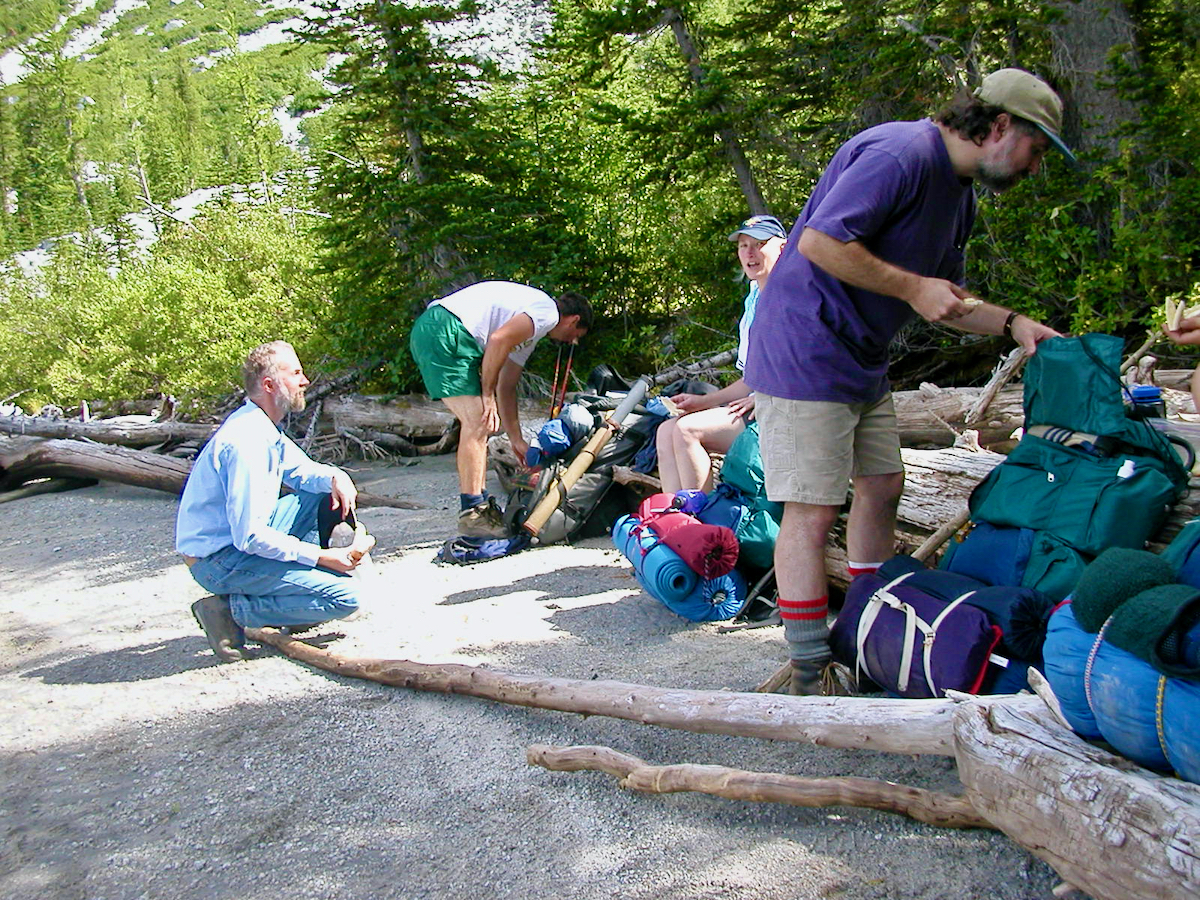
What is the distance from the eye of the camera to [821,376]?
133 inches

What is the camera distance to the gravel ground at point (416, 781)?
8.54 ft

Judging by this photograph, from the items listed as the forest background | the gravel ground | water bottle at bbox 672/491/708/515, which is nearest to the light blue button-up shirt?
the gravel ground

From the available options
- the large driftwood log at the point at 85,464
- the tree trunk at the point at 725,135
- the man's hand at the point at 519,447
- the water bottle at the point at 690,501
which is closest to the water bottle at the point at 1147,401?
the water bottle at the point at 690,501

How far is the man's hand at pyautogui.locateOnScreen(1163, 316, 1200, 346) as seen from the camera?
3.03 m

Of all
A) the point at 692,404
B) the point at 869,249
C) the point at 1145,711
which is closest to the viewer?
the point at 1145,711

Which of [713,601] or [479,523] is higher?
[713,601]

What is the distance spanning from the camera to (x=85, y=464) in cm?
1099

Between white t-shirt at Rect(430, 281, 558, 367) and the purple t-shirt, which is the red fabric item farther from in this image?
white t-shirt at Rect(430, 281, 558, 367)

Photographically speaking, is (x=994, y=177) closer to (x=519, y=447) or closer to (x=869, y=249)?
(x=869, y=249)

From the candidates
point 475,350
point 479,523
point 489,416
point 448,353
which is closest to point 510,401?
point 489,416

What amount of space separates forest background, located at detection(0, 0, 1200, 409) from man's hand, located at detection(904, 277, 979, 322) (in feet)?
14.0

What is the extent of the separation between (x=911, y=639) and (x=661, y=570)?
5.67ft

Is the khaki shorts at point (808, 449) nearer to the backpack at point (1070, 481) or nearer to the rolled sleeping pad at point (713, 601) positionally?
the backpack at point (1070, 481)

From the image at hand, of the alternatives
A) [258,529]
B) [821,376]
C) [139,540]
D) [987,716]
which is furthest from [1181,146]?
[139,540]
